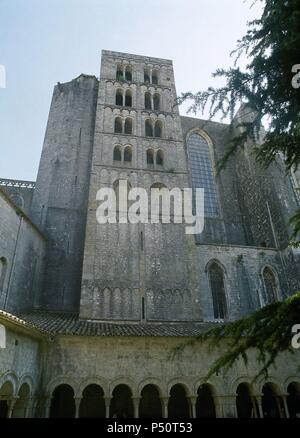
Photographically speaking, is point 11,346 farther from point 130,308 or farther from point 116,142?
point 116,142

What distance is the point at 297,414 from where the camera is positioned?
548 inches

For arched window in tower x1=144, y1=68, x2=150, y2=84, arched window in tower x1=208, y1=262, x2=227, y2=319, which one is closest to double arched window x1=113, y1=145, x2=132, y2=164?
arched window in tower x1=144, y1=68, x2=150, y2=84

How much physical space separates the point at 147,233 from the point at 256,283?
269 inches

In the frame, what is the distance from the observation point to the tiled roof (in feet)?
41.0

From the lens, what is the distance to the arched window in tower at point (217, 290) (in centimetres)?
1730

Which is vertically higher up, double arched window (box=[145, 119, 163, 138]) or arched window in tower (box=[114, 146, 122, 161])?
double arched window (box=[145, 119, 163, 138])

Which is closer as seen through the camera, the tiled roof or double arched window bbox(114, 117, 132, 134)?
the tiled roof

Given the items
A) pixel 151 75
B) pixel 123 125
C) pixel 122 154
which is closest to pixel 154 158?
pixel 122 154

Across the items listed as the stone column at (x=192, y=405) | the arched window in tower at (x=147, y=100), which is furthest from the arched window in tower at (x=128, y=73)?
the stone column at (x=192, y=405)

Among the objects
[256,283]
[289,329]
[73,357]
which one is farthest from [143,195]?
[289,329]

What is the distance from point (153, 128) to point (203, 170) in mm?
5056

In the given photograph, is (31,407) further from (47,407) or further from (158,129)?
(158,129)

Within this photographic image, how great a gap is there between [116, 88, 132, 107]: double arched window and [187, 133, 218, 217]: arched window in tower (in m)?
5.59

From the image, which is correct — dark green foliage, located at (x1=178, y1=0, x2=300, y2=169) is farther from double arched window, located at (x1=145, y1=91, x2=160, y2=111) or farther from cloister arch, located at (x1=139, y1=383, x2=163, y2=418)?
double arched window, located at (x1=145, y1=91, x2=160, y2=111)
